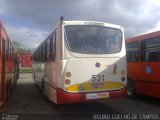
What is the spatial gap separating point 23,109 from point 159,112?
4.97 metres

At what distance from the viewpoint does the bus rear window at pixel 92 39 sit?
1177 centimetres

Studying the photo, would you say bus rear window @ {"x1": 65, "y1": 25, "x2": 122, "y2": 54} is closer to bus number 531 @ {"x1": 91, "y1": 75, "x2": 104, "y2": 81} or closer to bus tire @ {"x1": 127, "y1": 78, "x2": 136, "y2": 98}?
bus number 531 @ {"x1": 91, "y1": 75, "x2": 104, "y2": 81}

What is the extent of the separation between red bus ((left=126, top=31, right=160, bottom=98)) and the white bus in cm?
201

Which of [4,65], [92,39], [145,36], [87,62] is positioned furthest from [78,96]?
[145,36]

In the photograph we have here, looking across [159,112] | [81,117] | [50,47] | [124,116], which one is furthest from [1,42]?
[159,112]

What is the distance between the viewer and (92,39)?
1202cm

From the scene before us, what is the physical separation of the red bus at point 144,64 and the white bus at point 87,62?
6.60 ft

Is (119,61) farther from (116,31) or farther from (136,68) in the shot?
(136,68)

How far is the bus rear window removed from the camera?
38.6 ft

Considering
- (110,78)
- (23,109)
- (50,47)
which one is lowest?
(23,109)

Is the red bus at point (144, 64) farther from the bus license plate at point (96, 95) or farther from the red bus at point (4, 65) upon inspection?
the red bus at point (4, 65)

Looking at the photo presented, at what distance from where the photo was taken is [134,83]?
51.9 ft

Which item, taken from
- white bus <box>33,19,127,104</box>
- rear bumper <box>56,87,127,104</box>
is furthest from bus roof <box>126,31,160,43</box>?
rear bumper <box>56,87,127,104</box>

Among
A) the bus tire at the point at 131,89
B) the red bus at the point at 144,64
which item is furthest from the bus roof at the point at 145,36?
the bus tire at the point at 131,89
